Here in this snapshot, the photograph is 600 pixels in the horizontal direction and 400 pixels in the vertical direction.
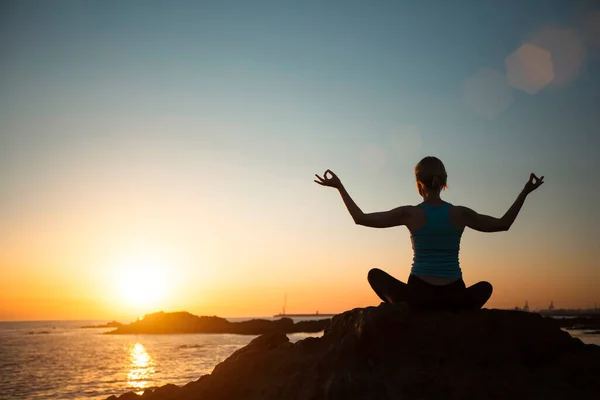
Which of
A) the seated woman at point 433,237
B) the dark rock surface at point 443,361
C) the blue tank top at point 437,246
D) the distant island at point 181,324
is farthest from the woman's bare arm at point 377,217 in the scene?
the distant island at point 181,324

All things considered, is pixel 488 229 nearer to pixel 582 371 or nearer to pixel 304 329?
pixel 582 371

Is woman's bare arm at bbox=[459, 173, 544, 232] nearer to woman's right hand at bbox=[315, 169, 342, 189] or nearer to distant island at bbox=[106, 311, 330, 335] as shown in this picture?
woman's right hand at bbox=[315, 169, 342, 189]

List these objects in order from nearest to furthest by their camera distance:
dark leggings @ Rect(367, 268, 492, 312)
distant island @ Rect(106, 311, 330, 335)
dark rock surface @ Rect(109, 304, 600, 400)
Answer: dark rock surface @ Rect(109, 304, 600, 400)
dark leggings @ Rect(367, 268, 492, 312)
distant island @ Rect(106, 311, 330, 335)

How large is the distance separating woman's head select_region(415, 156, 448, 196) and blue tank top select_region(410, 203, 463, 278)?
0.91ft

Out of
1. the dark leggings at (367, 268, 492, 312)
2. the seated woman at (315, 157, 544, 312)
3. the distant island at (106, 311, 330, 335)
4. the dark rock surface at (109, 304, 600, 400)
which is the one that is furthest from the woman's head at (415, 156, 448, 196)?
the distant island at (106, 311, 330, 335)

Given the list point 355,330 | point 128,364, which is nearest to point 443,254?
point 355,330

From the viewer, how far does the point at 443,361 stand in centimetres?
461

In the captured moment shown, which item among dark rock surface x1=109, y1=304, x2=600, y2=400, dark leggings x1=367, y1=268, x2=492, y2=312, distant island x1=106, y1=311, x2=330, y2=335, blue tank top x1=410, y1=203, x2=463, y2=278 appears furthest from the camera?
distant island x1=106, y1=311, x2=330, y2=335

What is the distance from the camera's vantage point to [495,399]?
4086mm

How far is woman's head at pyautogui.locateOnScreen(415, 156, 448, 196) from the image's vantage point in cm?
498

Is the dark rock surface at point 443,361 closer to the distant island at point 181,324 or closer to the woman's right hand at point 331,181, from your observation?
the woman's right hand at point 331,181

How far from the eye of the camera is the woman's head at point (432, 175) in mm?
4977

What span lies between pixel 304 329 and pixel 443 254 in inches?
3514

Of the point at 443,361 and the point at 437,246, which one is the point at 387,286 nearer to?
the point at 437,246
